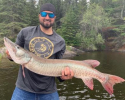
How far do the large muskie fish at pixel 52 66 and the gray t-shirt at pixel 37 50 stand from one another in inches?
8.5

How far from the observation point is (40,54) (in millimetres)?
3473

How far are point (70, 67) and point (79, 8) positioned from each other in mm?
54919

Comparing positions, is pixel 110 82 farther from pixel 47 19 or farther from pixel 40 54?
pixel 47 19

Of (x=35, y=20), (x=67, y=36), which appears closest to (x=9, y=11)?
(x=35, y=20)

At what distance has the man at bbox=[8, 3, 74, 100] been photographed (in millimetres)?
3322

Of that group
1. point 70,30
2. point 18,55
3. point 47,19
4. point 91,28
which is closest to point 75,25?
point 70,30

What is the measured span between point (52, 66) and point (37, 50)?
0.51 metres

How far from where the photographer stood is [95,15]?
1751 inches

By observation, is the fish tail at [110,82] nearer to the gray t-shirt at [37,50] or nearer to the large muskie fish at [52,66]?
the large muskie fish at [52,66]

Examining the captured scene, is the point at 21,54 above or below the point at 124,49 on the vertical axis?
above

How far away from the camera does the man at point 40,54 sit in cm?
332

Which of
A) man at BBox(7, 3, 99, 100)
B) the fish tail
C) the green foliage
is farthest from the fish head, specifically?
the green foliage

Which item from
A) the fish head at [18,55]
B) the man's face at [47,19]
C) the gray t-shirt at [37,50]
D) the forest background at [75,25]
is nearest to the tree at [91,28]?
the forest background at [75,25]

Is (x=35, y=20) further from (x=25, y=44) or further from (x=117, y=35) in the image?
(x=25, y=44)
